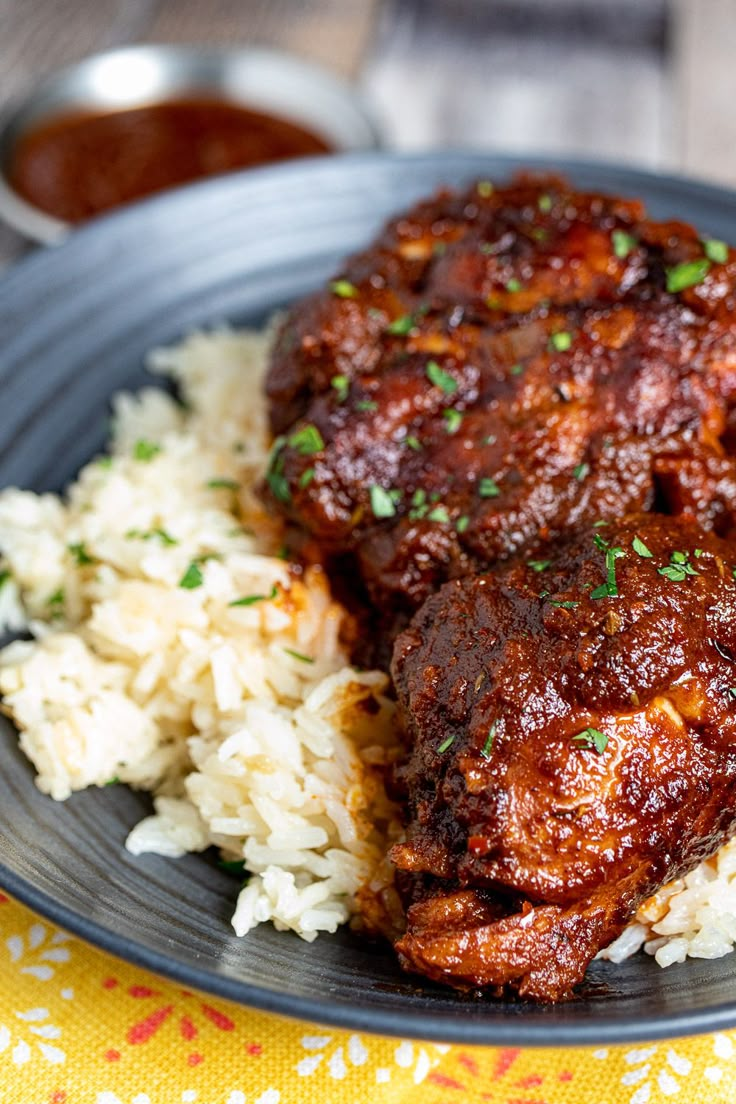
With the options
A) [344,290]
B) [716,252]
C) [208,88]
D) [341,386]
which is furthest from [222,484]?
[208,88]

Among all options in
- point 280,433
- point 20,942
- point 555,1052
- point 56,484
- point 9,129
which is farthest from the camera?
point 9,129

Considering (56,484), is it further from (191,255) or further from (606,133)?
(606,133)

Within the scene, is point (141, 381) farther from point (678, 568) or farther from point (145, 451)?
point (678, 568)

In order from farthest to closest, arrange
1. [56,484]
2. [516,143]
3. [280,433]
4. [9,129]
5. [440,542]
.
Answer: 1. [516,143]
2. [9,129]
3. [56,484]
4. [280,433]
5. [440,542]

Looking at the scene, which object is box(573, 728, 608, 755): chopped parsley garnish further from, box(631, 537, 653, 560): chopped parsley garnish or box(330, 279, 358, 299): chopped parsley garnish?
box(330, 279, 358, 299): chopped parsley garnish

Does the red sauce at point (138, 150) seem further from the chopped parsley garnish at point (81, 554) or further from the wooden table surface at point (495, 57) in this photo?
the chopped parsley garnish at point (81, 554)

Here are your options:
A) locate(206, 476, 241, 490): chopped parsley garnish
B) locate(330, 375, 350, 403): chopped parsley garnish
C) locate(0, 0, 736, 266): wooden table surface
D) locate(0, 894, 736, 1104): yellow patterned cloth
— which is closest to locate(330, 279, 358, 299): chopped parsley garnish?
locate(330, 375, 350, 403): chopped parsley garnish

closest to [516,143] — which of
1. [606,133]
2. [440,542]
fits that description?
[606,133]
